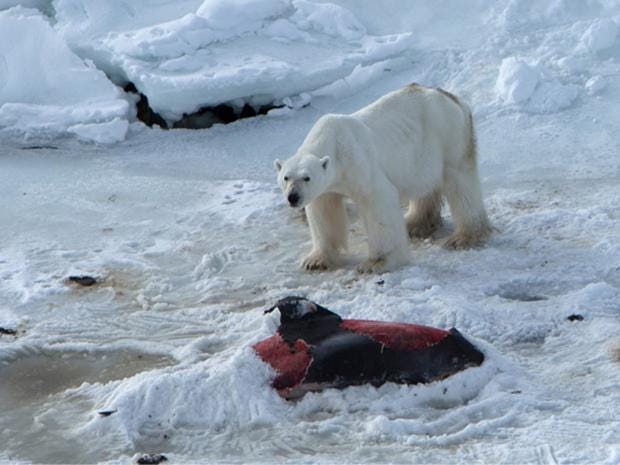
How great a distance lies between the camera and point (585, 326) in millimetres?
5293

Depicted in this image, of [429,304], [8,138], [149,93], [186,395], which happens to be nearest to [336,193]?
[429,304]

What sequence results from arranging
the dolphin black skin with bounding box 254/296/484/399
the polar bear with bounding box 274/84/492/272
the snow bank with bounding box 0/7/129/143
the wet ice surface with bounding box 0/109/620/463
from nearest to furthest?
the wet ice surface with bounding box 0/109/620/463 < the dolphin black skin with bounding box 254/296/484/399 < the polar bear with bounding box 274/84/492/272 < the snow bank with bounding box 0/7/129/143

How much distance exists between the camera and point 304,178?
5.97 meters

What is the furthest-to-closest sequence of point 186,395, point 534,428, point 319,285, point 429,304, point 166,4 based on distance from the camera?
1. point 166,4
2. point 319,285
3. point 429,304
4. point 186,395
5. point 534,428

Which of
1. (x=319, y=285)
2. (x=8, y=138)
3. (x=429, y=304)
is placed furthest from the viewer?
(x=8, y=138)

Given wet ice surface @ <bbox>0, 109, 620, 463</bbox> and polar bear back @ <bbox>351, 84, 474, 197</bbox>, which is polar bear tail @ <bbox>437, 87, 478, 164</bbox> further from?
wet ice surface @ <bbox>0, 109, 620, 463</bbox>

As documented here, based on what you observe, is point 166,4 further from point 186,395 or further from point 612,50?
point 186,395

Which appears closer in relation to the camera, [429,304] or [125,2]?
[429,304]

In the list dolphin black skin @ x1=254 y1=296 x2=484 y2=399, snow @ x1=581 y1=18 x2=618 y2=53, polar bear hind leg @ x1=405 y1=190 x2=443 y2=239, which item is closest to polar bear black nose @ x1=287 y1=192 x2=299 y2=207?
dolphin black skin @ x1=254 y1=296 x2=484 y2=399

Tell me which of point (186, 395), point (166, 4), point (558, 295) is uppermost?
point (166, 4)

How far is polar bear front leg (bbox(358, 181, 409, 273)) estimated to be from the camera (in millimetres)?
6301

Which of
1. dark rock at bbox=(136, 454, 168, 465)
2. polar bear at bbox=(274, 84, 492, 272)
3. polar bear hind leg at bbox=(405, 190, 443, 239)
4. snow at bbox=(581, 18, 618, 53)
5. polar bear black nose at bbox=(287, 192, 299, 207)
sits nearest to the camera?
dark rock at bbox=(136, 454, 168, 465)

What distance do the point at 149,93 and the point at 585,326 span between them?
4.72m

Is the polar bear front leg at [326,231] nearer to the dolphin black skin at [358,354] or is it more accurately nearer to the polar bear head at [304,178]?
the polar bear head at [304,178]
